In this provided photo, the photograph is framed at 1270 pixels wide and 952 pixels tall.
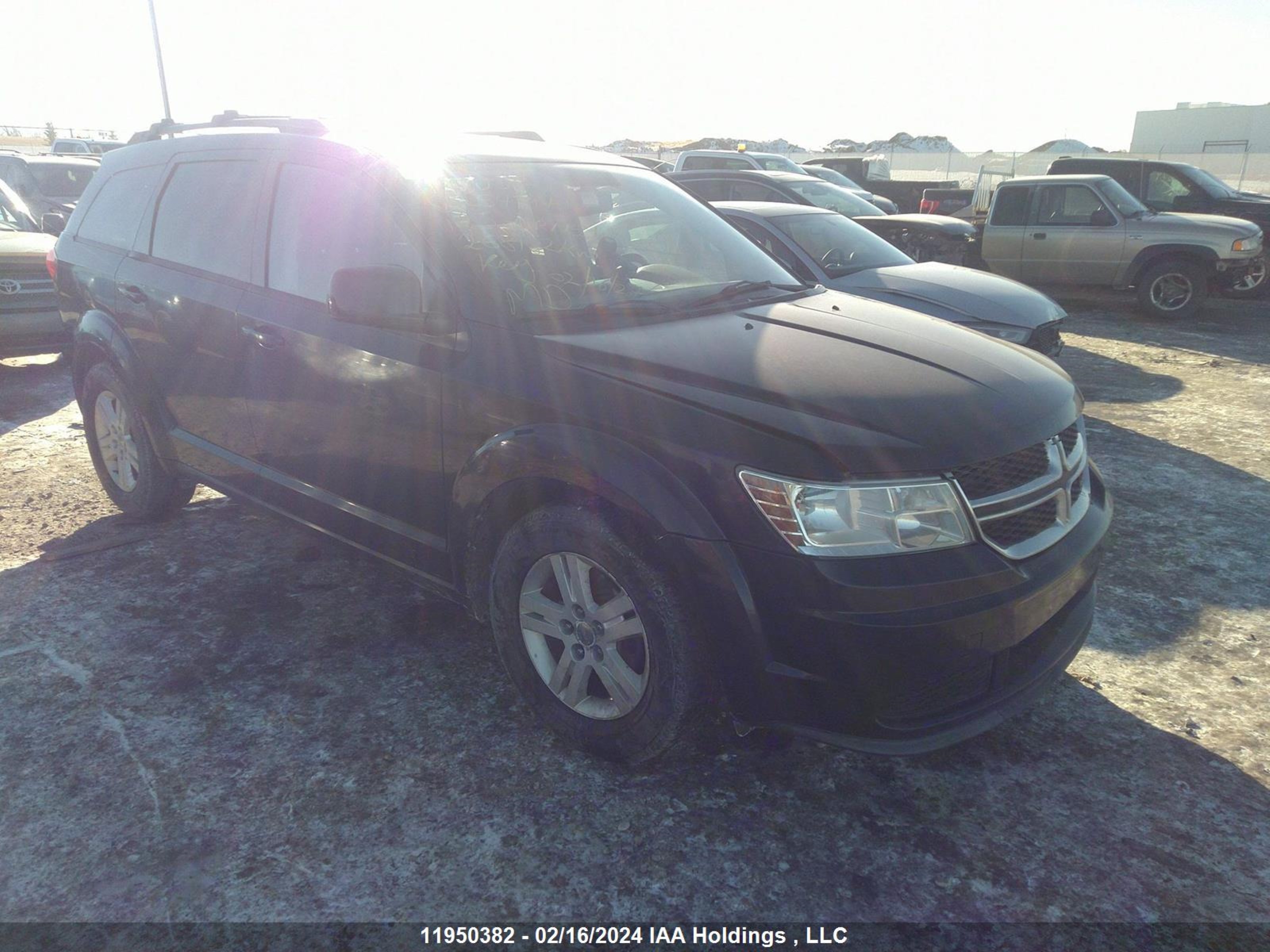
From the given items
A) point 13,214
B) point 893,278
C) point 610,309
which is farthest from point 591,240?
point 13,214

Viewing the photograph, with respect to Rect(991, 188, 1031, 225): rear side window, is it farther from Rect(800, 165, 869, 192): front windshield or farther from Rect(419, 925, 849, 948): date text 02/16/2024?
Rect(419, 925, 849, 948): date text 02/16/2024

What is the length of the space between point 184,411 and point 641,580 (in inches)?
106

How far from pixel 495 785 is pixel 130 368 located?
292cm

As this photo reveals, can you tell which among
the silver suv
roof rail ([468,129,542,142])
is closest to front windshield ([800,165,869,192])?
the silver suv

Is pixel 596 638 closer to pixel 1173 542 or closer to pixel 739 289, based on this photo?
pixel 739 289

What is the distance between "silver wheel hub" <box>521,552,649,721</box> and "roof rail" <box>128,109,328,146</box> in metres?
2.00

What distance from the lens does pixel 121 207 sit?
14.7ft

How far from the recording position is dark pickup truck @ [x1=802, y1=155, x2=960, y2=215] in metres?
19.5

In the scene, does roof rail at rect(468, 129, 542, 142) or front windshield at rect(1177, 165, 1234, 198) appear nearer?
roof rail at rect(468, 129, 542, 142)

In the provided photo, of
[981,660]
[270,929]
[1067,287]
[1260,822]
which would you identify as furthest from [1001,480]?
[1067,287]

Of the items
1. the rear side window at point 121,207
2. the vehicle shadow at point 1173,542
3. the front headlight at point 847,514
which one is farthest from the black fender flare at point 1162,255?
the rear side window at point 121,207

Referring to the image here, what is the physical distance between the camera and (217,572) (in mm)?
4137

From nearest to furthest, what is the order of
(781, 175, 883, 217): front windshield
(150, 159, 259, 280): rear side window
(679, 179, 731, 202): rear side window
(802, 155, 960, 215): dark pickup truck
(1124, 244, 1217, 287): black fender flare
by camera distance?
(150, 159, 259, 280): rear side window → (679, 179, 731, 202): rear side window → (781, 175, 883, 217): front windshield → (1124, 244, 1217, 287): black fender flare → (802, 155, 960, 215): dark pickup truck

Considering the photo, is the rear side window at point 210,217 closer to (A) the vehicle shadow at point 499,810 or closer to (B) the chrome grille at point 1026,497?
(A) the vehicle shadow at point 499,810
